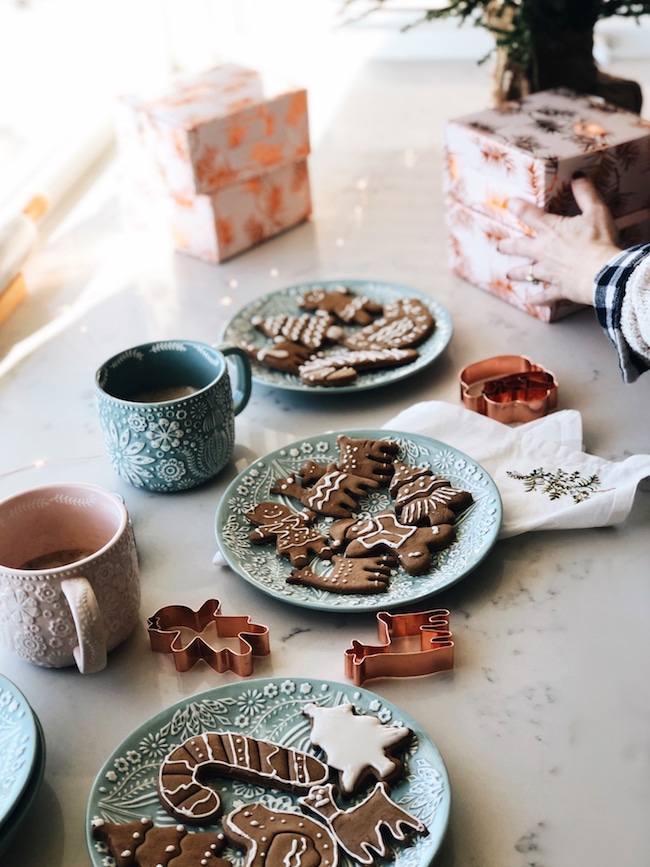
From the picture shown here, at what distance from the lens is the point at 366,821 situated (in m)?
0.61

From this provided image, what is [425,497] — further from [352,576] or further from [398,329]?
[398,329]

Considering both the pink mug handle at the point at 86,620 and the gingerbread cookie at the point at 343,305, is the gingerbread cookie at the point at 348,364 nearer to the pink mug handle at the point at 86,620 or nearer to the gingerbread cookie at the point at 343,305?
the gingerbread cookie at the point at 343,305

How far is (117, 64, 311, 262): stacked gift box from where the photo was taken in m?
1.32

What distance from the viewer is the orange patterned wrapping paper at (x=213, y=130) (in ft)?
4.31

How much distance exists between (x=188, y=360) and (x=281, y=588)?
0.28 meters

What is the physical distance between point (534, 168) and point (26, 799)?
87cm

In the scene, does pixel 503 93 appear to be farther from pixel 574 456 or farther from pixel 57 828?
pixel 57 828

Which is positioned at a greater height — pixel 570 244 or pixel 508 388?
pixel 570 244

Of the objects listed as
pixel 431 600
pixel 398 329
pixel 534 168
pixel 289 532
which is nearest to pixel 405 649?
pixel 431 600

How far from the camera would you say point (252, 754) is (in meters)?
0.66

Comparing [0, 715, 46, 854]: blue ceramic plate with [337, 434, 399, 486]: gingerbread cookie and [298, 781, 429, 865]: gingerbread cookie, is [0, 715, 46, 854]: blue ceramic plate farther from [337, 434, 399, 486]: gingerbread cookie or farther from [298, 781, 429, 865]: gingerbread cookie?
[337, 434, 399, 486]: gingerbread cookie

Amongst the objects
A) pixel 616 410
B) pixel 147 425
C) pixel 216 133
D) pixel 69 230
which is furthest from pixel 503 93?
pixel 147 425

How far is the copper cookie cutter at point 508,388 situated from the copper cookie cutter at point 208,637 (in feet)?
1.25

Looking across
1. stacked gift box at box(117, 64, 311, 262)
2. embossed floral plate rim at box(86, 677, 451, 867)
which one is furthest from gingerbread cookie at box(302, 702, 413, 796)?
stacked gift box at box(117, 64, 311, 262)
